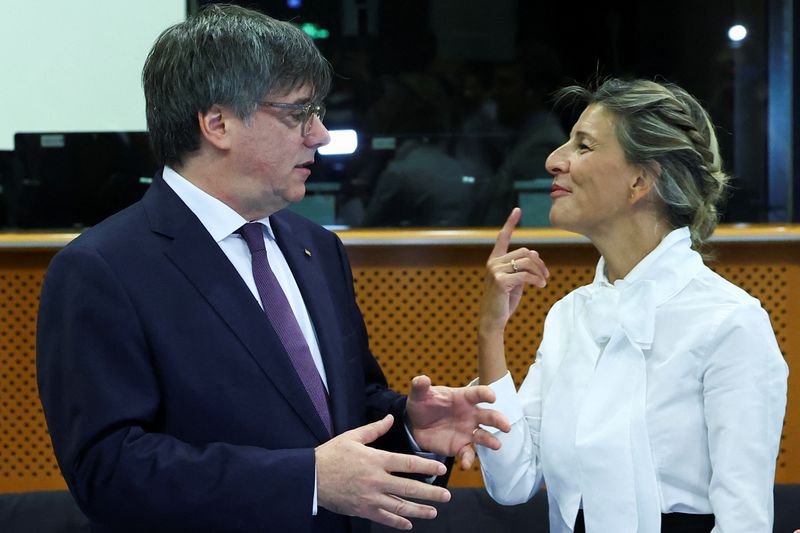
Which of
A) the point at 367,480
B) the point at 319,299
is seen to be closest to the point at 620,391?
the point at 319,299

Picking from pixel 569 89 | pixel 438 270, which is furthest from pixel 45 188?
pixel 569 89

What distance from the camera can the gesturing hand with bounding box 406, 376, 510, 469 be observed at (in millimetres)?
1871

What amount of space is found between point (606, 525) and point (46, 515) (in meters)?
1.66

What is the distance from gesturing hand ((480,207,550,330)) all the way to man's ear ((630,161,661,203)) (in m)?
0.26

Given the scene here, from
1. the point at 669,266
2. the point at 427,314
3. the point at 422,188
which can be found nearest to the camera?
the point at 669,266

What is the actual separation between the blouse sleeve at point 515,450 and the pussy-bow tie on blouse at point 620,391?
10cm

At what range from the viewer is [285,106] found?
5.90ft

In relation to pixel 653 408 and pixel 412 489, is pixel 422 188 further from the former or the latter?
pixel 412 489

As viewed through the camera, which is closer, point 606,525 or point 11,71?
point 606,525

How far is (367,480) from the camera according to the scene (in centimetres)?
150

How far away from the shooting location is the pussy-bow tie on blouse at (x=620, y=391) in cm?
204

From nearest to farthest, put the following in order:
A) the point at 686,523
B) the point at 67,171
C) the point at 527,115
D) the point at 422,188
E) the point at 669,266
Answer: the point at 686,523 → the point at 669,266 → the point at 67,171 → the point at 422,188 → the point at 527,115

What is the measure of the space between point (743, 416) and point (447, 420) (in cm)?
56

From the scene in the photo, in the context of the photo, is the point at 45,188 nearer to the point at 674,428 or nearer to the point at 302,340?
the point at 302,340
